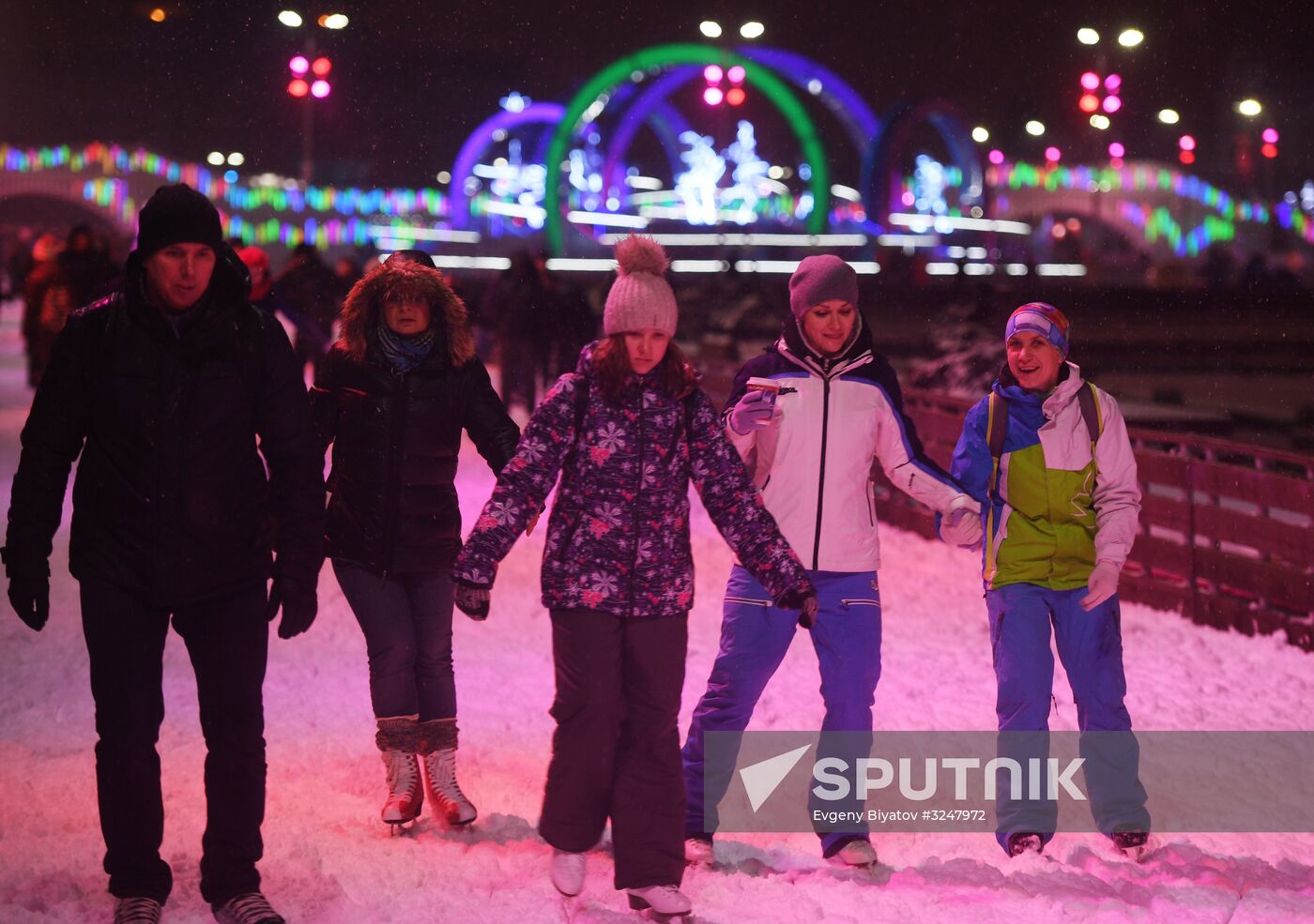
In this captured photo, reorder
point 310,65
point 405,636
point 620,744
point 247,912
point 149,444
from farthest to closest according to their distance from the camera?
point 310,65, point 405,636, point 620,744, point 247,912, point 149,444

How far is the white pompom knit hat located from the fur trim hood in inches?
28.3

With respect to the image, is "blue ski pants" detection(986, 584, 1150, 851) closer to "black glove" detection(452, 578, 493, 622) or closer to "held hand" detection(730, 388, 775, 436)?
"held hand" detection(730, 388, 775, 436)

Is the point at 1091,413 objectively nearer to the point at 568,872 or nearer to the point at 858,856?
the point at 858,856

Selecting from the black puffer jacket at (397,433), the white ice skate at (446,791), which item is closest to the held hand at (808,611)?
the black puffer jacket at (397,433)

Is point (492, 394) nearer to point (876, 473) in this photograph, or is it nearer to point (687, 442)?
point (687, 442)

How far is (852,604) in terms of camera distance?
4164mm

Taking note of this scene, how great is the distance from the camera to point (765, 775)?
5.16 meters

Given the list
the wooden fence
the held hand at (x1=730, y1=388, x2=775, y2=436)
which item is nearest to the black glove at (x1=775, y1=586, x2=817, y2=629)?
the held hand at (x1=730, y1=388, x2=775, y2=436)

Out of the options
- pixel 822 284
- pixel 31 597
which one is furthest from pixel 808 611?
pixel 31 597

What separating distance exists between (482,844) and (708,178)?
134 ft

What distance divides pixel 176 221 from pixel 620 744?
1.69m

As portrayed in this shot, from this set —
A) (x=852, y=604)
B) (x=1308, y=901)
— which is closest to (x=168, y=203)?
(x=852, y=604)

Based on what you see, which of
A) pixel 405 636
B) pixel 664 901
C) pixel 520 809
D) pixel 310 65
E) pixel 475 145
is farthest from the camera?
pixel 475 145

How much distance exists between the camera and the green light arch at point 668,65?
37438 mm
